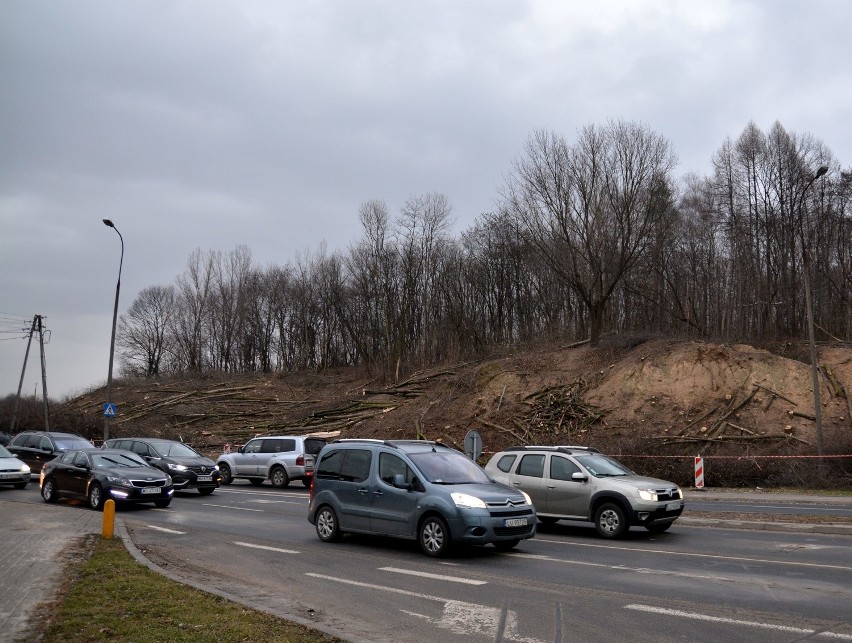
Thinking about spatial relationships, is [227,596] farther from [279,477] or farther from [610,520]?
[279,477]

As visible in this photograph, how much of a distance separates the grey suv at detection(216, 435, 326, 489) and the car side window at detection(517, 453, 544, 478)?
13422mm

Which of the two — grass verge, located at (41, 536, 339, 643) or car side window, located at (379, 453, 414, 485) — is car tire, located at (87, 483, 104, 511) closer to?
car side window, located at (379, 453, 414, 485)

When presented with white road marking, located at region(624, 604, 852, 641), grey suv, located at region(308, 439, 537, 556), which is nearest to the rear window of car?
grey suv, located at region(308, 439, 537, 556)

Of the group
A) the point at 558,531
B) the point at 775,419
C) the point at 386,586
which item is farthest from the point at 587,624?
the point at 775,419

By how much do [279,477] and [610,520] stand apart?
16.7 metres

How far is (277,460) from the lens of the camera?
94.1ft

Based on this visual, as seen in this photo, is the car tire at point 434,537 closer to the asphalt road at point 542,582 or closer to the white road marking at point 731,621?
the asphalt road at point 542,582

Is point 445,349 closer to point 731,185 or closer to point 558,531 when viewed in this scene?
point 731,185

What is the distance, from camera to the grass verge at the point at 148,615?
678cm

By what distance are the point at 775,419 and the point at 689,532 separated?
62.8 ft

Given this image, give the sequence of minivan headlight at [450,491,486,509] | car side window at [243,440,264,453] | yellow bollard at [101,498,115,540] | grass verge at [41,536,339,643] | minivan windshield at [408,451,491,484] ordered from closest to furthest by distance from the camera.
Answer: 1. grass verge at [41,536,339,643]
2. minivan headlight at [450,491,486,509]
3. minivan windshield at [408,451,491,484]
4. yellow bollard at [101,498,115,540]
5. car side window at [243,440,264,453]

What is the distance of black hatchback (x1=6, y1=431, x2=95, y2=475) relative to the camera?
2802 cm

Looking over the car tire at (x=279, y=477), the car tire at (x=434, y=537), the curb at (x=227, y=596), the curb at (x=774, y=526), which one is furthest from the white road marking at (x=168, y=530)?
the car tire at (x=279, y=477)

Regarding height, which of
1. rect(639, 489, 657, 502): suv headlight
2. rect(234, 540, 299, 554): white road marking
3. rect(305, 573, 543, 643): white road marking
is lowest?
rect(305, 573, 543, 643): white road marking
